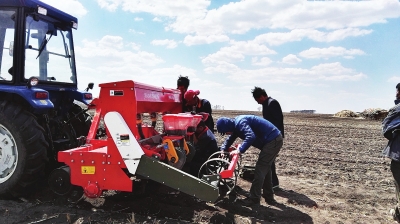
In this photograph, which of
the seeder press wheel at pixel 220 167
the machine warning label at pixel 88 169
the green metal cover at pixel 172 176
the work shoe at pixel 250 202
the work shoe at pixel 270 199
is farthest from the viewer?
the work shoe at pixel 270 199

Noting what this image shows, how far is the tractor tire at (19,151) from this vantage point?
4.40 metres

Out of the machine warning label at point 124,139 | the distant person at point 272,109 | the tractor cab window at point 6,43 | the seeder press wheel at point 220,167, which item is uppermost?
the tractor cab window at point 6,43

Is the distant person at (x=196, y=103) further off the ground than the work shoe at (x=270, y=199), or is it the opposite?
the distant person at (x=196, y=103)

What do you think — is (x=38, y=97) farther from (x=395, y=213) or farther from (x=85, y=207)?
(x=395, y=213)

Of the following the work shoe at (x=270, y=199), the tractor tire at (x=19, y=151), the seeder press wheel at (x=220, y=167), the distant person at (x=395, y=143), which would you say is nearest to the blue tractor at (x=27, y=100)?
the tractor tire at (x=19, y=151)

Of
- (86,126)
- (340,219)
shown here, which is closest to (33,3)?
(86,126)

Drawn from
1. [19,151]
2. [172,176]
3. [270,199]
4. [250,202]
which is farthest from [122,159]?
[270,199]

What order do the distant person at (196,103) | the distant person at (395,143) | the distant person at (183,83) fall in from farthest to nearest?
the distant person at (183,83), the distant person at (196,103), the distant person at (395,143)

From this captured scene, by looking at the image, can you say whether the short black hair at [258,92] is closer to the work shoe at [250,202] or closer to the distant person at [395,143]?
the work shoe at [250,202]

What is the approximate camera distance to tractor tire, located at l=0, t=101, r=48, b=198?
14.4ft

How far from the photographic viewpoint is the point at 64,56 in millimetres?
5680

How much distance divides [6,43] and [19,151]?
56.6 inches

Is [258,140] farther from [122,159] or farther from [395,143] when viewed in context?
[122,159]

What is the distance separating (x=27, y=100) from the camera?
14.5 feet
